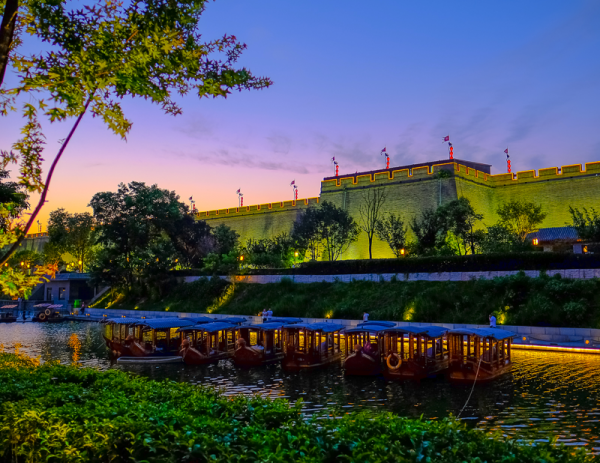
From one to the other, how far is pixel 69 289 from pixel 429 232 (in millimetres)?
41718

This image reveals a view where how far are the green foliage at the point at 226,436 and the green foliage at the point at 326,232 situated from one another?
39061 millimetres

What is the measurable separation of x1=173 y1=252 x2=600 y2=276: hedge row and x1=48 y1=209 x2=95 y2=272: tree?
3534cm

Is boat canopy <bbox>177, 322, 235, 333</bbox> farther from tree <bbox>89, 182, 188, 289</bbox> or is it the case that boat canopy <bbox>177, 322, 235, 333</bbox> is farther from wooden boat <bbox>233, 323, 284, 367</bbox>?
tree <bbox>89, 182, 188, 289</bbox>

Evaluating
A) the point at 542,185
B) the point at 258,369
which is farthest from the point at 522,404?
the point at 542,185

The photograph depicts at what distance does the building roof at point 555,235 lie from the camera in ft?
114

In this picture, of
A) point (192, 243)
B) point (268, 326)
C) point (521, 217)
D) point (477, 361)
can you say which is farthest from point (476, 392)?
point (192, 243)

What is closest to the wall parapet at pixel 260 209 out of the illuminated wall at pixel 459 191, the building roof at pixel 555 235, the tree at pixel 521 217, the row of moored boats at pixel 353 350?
the illuminated wall at pixel 459 191

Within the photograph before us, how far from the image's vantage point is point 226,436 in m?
5.75

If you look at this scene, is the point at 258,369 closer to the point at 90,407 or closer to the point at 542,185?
the point at 90,407

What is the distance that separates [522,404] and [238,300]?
29.4m

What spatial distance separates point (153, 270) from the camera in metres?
47.5

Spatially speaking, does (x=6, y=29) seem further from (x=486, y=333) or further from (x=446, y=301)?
(x=446, y=301)

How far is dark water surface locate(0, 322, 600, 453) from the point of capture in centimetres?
1210

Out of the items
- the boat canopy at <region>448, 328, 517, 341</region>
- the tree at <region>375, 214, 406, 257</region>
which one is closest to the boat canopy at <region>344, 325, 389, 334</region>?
the boat canopy at <region>448, 328, 517, 341</region>
